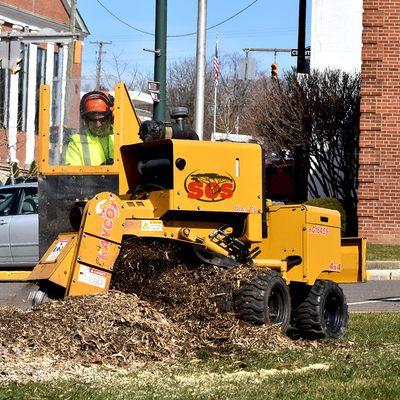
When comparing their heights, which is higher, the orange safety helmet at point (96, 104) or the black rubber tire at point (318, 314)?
the orange safety helmet at point (96, 104)

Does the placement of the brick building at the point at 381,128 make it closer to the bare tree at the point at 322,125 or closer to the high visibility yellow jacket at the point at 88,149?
the bare tree at the point at 322,125

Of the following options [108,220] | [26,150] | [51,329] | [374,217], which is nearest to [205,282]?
[108,220]

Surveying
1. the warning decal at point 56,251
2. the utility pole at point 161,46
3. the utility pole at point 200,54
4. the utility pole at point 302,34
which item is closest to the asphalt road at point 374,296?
the utility pole at point 161,46

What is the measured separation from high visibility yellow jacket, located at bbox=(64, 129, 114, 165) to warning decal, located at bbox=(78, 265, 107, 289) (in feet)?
4.30

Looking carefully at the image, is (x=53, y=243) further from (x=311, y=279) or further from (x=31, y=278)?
(x=311, y=279)

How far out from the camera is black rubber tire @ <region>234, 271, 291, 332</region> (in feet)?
29.8

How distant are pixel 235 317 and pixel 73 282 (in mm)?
1370

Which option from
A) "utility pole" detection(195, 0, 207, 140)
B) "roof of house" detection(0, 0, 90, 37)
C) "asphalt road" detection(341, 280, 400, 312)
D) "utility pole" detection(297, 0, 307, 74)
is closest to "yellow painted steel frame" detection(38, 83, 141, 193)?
"asphalt road" detection(341, 280, 400, 312)

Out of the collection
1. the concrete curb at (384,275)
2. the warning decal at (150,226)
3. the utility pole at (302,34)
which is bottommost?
the concrete curb at (384,275)

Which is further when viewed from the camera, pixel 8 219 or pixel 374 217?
pixel 374 217

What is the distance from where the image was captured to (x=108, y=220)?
890 centimetres

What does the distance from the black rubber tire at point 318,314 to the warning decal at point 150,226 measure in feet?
5.92

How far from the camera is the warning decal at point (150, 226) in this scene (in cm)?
920

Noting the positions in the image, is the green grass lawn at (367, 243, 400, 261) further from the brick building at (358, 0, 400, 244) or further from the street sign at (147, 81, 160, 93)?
the street sign at (147, 81, 160, 93)
